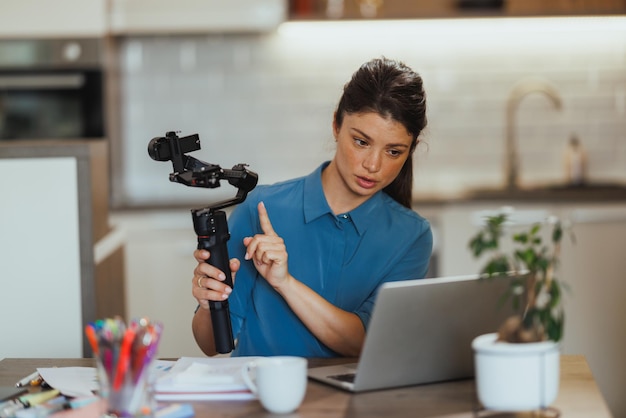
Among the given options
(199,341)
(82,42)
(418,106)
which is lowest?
(199,341)

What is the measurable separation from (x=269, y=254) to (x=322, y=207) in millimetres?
373

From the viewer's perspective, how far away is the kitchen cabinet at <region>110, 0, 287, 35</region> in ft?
13.9

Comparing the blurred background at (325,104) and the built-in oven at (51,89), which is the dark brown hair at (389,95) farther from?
the built-in oven at (51,89)

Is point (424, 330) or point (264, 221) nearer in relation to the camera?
point (424, 330)

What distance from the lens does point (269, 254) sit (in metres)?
1.97

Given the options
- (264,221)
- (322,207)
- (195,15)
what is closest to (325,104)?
(195,15)

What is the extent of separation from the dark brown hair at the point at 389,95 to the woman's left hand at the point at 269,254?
35cm

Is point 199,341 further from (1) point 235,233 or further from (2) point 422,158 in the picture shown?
(2) point 422,158

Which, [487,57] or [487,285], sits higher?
[487,57]

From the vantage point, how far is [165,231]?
4145mm

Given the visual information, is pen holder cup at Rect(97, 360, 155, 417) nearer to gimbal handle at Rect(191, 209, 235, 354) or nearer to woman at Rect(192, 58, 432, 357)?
gimbal handle at Rect(191, 209, 235, 354)

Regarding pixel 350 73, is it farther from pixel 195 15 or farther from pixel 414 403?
pixel 414 403

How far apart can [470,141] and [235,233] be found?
2639 millimetres

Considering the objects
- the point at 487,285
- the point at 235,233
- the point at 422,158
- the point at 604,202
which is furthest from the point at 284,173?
the point at 487,285
